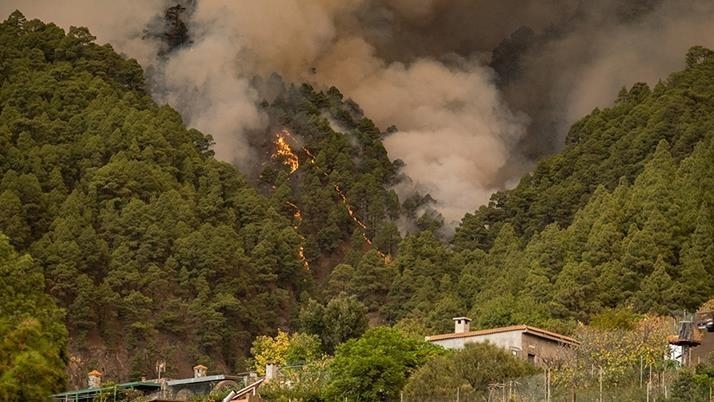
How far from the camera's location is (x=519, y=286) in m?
96.2

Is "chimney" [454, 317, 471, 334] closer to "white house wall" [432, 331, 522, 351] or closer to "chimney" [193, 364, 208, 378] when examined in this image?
"white house wall" [432, 331, 522, 351]

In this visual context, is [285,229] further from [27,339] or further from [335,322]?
[27,339]

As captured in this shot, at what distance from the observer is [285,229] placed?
123 metres

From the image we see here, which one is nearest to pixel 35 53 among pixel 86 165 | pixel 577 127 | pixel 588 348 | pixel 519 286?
pixel 86 165

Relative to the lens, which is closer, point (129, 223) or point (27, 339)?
point (27, 339)

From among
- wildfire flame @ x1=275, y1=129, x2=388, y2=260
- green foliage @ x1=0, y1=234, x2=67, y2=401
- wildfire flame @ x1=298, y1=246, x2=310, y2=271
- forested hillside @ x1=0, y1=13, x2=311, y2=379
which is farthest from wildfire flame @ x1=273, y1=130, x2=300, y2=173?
green foliage @ x1=0, y1=234, x2=67, y2=401

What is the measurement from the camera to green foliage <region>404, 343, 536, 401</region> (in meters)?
64.2

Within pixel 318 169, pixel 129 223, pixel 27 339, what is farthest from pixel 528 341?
pixel 318 169

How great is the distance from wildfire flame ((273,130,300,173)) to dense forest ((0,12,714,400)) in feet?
1.13

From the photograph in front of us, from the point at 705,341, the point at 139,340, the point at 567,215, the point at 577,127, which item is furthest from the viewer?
the point at 577,127

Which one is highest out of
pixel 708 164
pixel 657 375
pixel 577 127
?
pixel 577 127

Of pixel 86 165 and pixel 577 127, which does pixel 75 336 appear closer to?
pixel 86 165

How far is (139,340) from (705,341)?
45675mm

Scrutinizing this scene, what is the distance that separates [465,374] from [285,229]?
192 feet
